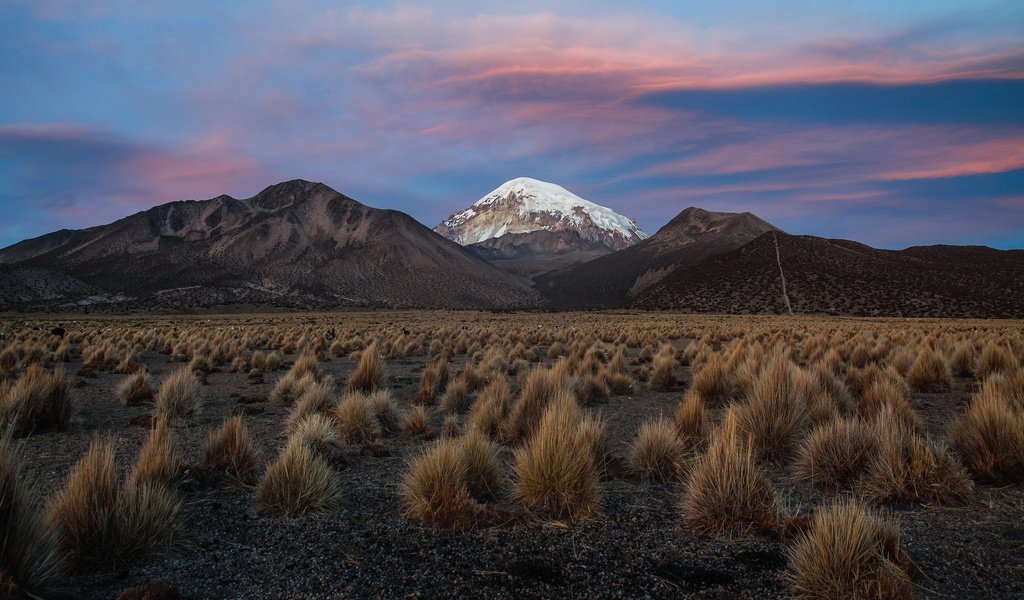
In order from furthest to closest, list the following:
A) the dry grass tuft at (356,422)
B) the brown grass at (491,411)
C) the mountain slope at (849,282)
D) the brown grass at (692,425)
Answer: the mountain slope at (849,282) < the brown grass at (491,411) < the dry grass tuft at (356,422) < the brown grass at (692,425)

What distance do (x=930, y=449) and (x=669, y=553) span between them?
9.24 feet

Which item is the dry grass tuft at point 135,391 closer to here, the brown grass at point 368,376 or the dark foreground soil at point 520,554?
the brown grass at point 368,376

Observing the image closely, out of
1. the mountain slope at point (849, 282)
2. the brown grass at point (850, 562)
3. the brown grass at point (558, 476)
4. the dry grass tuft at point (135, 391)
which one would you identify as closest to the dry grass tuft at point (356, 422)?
the brown grass at point (558, 476)

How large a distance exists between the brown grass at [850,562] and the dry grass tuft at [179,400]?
8317mm

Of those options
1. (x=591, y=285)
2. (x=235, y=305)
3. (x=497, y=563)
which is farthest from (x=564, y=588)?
(x=591, y=285)

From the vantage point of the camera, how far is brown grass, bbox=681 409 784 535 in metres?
4.08

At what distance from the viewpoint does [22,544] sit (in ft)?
9.61

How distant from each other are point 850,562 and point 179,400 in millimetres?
8860

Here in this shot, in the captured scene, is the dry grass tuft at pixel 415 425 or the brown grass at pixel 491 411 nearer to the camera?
the brown grass at pixel 491 411

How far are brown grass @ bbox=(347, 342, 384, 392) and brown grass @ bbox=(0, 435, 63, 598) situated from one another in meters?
8.20

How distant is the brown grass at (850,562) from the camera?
3029 millimetres

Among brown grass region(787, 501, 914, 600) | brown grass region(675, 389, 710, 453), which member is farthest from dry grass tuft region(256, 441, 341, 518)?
brown grass region(675, 389, 710, 453)

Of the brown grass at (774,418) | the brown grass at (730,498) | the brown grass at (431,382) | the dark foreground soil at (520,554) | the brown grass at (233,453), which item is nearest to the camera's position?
the dark foreground soil at (520,554)

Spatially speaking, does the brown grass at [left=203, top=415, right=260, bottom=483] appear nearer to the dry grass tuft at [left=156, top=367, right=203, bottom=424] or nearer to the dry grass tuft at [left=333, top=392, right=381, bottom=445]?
the dry grass tuft at [left=333, top=392, right=381, bottom=445]
